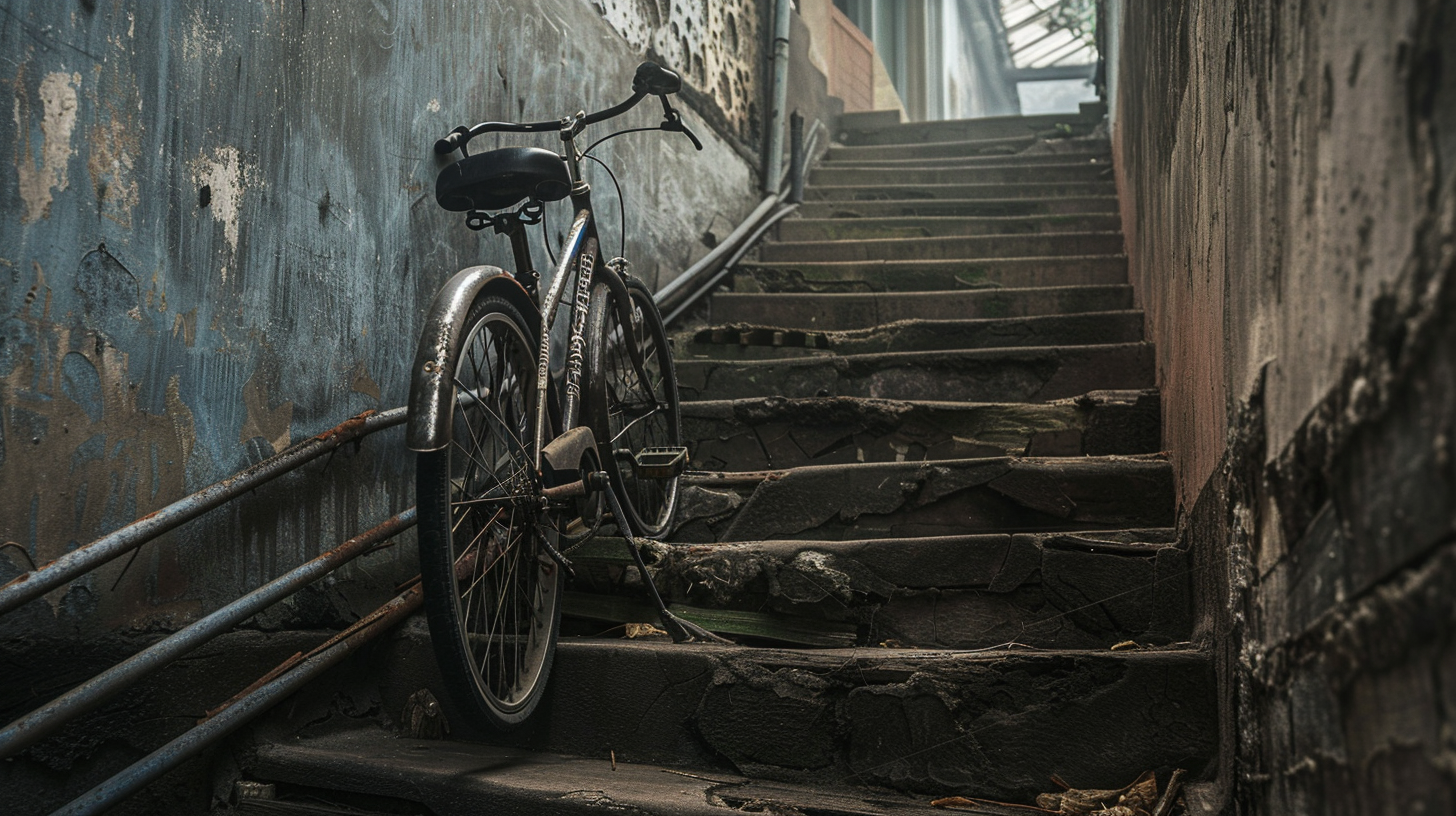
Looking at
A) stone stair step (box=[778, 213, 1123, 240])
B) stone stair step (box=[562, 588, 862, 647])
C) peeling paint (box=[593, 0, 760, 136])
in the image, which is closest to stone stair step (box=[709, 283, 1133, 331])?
stone stair step (box=[778, 213, 1123, 240])

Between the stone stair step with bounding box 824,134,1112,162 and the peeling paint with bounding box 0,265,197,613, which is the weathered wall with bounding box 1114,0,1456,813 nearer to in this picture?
the peeling paint with bounding box 0,265,197,613

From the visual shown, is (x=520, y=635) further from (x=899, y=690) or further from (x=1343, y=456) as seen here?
(x=1343, y=456)

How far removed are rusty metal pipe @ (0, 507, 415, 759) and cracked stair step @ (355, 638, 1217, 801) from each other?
41 centimetres

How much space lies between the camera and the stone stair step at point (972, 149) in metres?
5.41

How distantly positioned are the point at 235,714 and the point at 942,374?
6.35 feet

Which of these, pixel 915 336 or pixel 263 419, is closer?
pixel 263 419

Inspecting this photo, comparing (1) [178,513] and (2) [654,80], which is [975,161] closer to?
(2) [654,80]

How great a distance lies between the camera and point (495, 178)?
1.72 m

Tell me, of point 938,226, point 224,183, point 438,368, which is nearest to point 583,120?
point 224,183

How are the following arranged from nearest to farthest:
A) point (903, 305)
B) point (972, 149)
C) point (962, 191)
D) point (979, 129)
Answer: point (903, 305) → point (962, 191) → point (972, 149) → point (979, 129)

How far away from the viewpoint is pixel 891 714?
1.51 m

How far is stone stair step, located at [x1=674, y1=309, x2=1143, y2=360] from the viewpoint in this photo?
294 centimetres

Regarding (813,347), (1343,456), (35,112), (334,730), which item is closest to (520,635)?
(334,730)

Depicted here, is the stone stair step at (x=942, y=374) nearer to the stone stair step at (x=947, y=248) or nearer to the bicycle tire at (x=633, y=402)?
the bicycle tire at (x=633, y=402)
